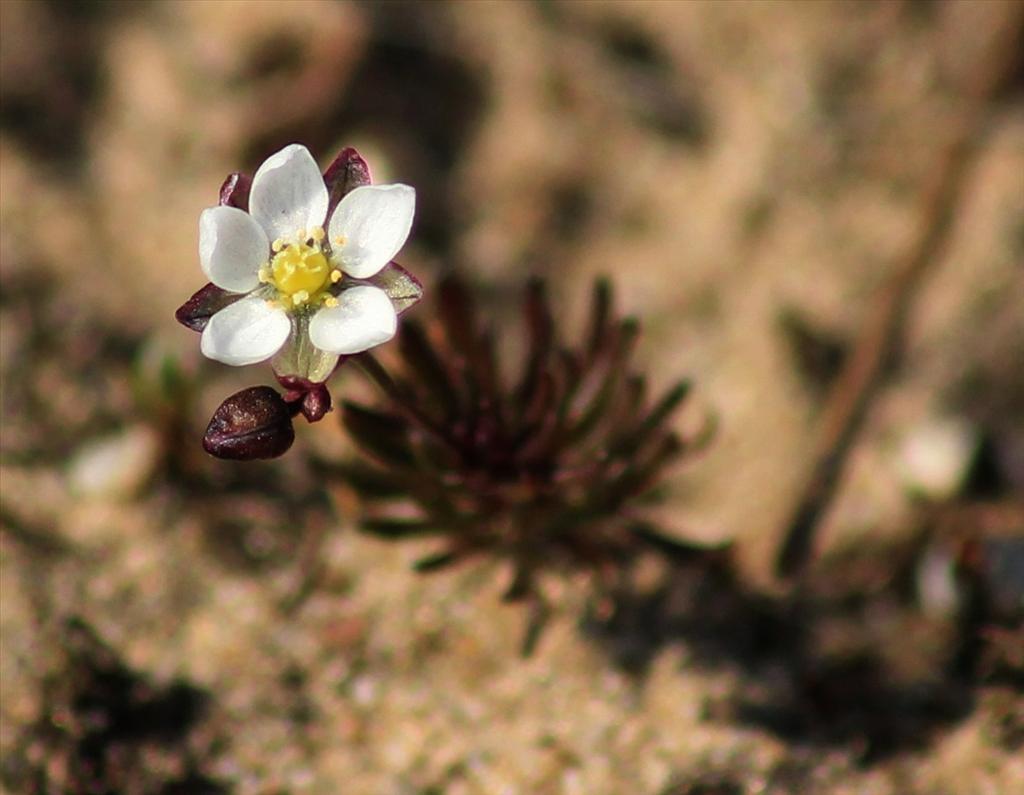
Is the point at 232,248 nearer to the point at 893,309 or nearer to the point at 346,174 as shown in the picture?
the point at 346,174

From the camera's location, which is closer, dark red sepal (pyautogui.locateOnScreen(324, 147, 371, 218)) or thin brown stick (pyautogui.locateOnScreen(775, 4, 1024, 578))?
dark red sepal (pyautogui.locateOnScreen(324, 147, 371, 218))

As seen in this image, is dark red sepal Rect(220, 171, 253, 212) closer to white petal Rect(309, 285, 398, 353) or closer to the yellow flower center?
the yellow flower center

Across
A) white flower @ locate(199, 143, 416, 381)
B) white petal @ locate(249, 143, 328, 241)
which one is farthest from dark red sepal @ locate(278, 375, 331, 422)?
white petal @ locate(249, 143, 328, 241)

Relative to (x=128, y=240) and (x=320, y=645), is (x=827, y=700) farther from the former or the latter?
(x=128, y=240)

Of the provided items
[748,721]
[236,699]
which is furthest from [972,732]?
[236,699]

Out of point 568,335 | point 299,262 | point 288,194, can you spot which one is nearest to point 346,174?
point 288,194

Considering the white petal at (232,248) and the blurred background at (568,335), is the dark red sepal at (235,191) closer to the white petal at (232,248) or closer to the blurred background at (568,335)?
the white petal at (232,248)

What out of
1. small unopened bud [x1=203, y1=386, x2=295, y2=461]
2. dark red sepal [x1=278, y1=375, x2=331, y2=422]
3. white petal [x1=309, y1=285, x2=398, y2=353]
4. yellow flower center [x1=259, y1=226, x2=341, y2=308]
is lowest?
small unopened bud [x1=203, y1=386, x2=295, y2=461]
